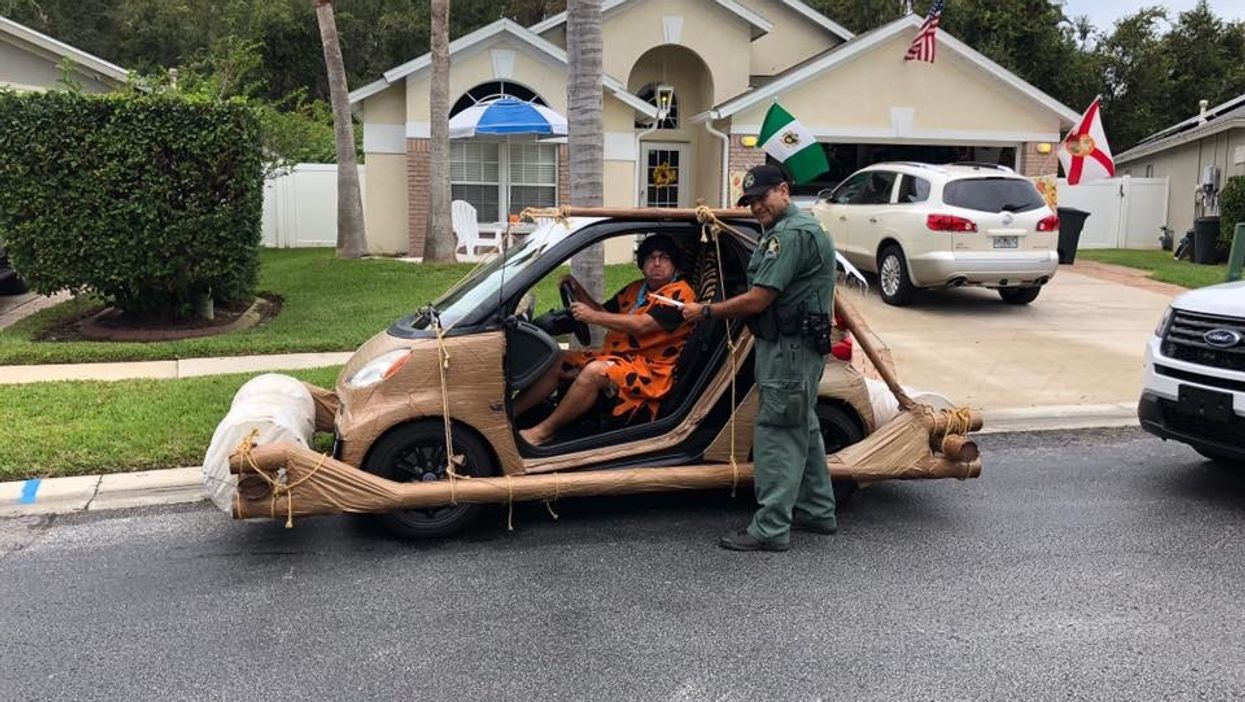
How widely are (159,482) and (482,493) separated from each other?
228 cm

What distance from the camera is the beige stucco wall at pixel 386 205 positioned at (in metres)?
17.3

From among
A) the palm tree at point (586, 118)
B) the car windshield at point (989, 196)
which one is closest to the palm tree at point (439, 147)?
the car windshield at point (989, 196)

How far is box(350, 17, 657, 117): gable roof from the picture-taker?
16469mm

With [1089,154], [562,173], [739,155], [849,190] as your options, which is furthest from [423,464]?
[739,155]

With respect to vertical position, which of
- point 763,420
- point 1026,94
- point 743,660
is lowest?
point 743,660

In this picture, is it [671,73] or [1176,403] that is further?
[671,73]

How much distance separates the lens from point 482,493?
4559mm

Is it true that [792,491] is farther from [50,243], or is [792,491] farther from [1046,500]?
[50,243]

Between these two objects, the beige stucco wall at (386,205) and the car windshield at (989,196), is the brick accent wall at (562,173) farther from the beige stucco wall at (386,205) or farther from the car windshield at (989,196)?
the car windshield at (989,196)

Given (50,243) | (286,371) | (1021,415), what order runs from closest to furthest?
(1021,415) → (286,371) → (50,243)

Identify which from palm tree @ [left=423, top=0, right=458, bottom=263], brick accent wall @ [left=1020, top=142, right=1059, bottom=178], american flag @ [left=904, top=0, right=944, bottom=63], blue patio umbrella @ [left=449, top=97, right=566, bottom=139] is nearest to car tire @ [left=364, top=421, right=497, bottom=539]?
palm tree @ [left=423, top=0, right=458, bottom=263]

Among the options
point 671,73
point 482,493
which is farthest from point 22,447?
point 671,73

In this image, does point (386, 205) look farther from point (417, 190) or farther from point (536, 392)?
point (536, 392)

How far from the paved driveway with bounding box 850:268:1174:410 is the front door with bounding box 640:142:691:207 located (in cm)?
831
